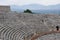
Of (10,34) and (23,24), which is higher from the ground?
(23,24)

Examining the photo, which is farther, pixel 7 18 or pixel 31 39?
pixel 7 18

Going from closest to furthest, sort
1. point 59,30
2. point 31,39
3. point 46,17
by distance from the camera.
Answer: point 31,39, point 59,30, point 46,17

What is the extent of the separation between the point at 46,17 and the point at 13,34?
3.93 metres

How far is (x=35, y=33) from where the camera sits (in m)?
19.3

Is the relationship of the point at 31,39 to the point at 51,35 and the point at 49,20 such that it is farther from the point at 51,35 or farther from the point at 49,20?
the point at 49,20

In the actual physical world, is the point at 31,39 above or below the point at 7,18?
below

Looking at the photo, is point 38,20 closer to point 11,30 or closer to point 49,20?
point 49,20

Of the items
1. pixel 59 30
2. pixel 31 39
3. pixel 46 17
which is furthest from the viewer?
pixel 46 17

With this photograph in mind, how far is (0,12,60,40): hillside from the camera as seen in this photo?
728 inches

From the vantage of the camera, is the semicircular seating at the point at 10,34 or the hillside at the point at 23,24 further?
the hillside at the point at 23,24

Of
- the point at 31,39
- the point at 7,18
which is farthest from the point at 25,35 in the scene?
the point at 7,18

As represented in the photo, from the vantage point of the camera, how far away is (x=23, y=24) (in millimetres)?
19984

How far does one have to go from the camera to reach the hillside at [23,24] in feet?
60.6

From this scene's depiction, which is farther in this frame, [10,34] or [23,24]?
[23,24]
